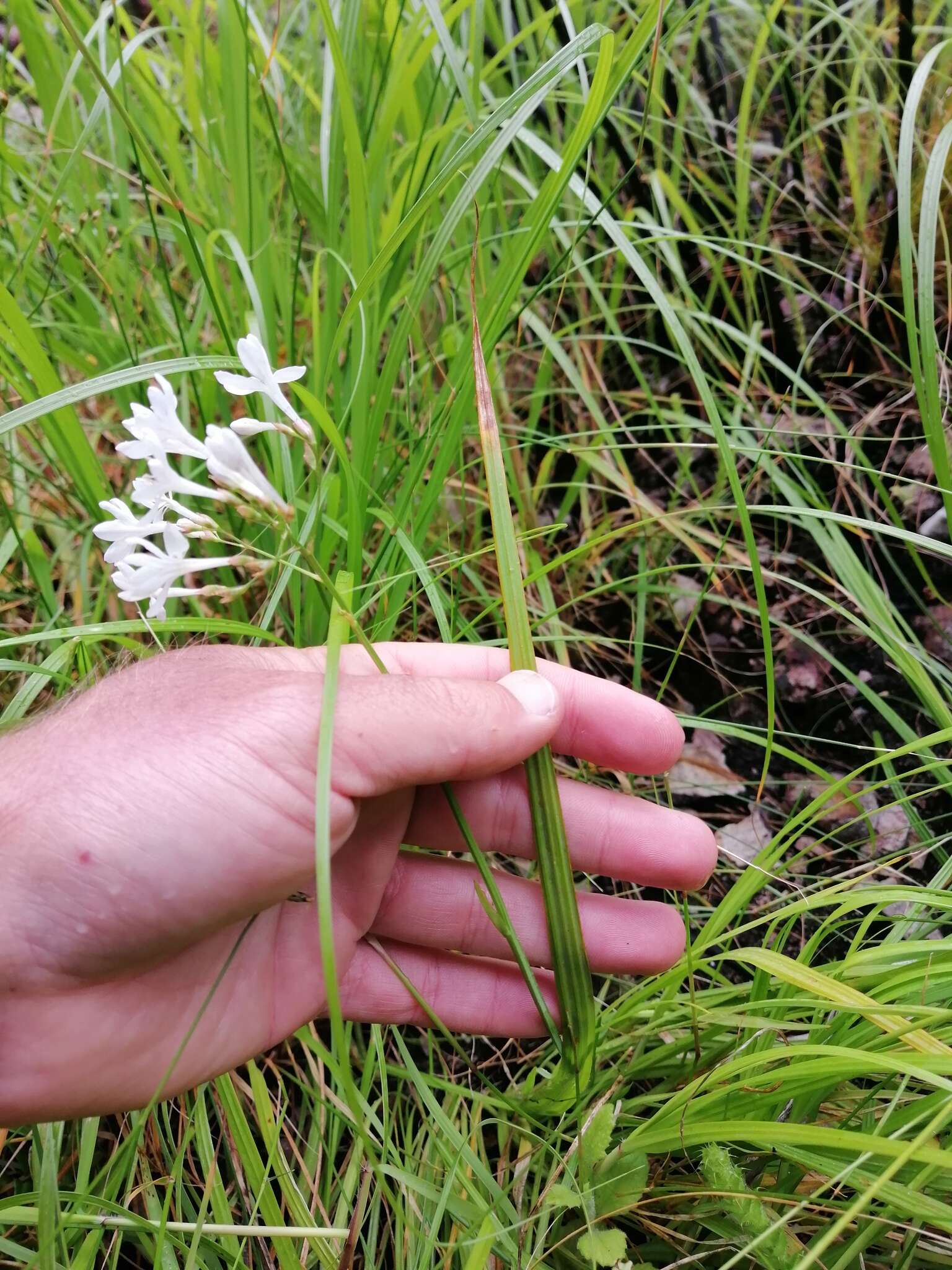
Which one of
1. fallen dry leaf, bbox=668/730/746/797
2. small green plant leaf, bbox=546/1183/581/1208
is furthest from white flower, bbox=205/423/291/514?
fallen dry leaf, bbox=668/730/746/797

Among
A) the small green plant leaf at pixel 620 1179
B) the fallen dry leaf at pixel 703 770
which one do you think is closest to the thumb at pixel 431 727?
the small green plant leaf at pixel 620 1179

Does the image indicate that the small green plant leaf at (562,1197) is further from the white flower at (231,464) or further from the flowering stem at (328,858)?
the white flower at (231,464)

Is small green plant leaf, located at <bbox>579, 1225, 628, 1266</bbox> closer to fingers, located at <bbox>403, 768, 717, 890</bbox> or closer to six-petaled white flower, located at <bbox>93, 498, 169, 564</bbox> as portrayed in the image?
fingers, located at <bbox>403, 768, 717, 890</bbox>

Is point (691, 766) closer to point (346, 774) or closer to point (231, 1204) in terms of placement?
point (346, 774)

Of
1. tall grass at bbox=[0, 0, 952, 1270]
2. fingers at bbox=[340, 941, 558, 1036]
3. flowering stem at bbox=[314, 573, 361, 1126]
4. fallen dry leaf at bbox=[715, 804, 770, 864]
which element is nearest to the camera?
flowering stem at bbox=[314, 573, 361, 1126]

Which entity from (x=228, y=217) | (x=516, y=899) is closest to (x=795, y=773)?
(x=516, y=899)

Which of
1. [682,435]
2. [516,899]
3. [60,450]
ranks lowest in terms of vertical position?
[516,899]

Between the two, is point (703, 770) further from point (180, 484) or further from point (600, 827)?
point (180, 484)
